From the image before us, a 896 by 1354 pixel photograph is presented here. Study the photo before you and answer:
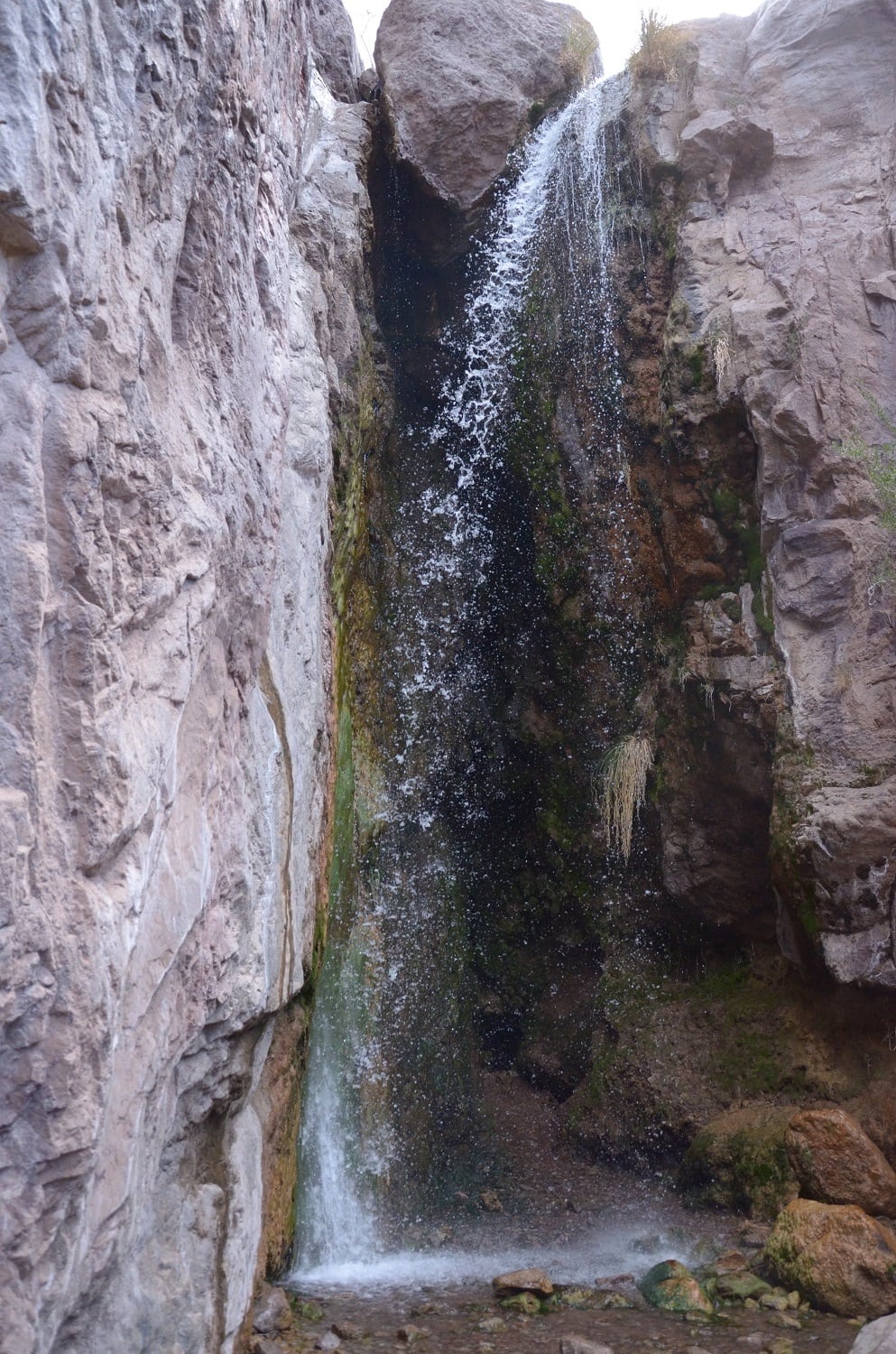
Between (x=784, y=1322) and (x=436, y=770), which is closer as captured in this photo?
(x=784, y=1322)

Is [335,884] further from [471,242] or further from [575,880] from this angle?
[471,242]

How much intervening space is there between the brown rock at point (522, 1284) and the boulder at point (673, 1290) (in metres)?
0.46

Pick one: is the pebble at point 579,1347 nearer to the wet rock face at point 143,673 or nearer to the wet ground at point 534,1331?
the wet ground at point 534,1331

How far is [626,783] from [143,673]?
14.8ft

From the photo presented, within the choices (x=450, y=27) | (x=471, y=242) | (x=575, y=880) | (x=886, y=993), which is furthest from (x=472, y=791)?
(x=450, y=27)

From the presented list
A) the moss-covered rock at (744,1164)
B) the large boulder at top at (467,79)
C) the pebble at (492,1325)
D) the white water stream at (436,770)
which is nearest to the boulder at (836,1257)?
the moss-covered rock at (744,1164)

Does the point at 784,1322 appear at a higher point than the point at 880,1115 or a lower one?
lower

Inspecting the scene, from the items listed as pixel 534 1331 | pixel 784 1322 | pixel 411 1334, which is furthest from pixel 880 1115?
pixel 411 1334

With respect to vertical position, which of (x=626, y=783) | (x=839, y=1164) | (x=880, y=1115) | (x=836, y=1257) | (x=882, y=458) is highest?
(x=882, y=458)

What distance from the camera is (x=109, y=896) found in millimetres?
2658

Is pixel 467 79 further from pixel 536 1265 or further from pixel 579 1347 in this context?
pixel 579 1347

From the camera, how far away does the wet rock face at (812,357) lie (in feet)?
18.9

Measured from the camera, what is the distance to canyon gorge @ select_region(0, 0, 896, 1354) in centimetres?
262

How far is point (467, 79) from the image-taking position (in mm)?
8492
